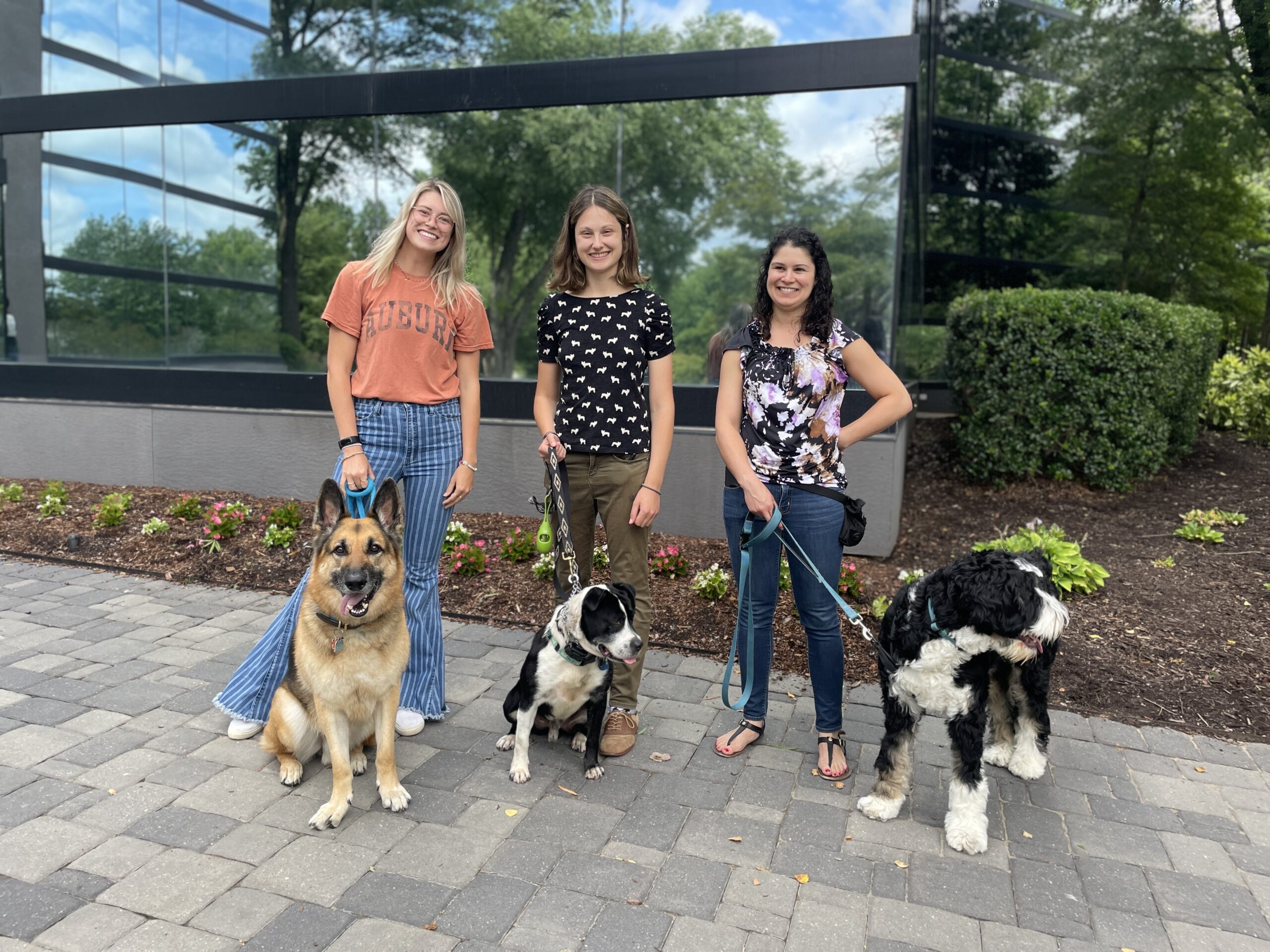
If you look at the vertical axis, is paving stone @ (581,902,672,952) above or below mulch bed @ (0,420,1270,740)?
below

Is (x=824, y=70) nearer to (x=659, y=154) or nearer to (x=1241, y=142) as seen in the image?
(x=659, y=154)

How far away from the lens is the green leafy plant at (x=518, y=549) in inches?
239

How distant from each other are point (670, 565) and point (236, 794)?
3.15 metres

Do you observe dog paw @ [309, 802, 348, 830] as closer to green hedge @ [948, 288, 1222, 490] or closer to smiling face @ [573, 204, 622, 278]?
smiling face @ [573, 204, 622, 278]

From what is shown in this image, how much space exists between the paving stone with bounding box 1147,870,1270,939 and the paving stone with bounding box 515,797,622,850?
1.84 metres

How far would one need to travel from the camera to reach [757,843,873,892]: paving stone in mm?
2822

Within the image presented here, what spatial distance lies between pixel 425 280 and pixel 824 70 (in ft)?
14.5

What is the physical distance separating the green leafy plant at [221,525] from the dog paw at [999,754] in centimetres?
548

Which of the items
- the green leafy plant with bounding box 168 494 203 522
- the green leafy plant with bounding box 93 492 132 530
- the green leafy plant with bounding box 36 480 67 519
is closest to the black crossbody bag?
the green leafy plant with bounding box 168 494 203 522

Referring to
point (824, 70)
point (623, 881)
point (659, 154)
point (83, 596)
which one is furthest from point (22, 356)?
point (623, 881)

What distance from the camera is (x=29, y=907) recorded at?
101 inches

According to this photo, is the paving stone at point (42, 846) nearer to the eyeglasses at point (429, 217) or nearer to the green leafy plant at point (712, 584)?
the eyeglasses at point (429, 217)

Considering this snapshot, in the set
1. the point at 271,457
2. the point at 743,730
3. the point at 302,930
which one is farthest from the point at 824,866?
the point at 271,457

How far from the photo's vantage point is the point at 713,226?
7.41 metres
